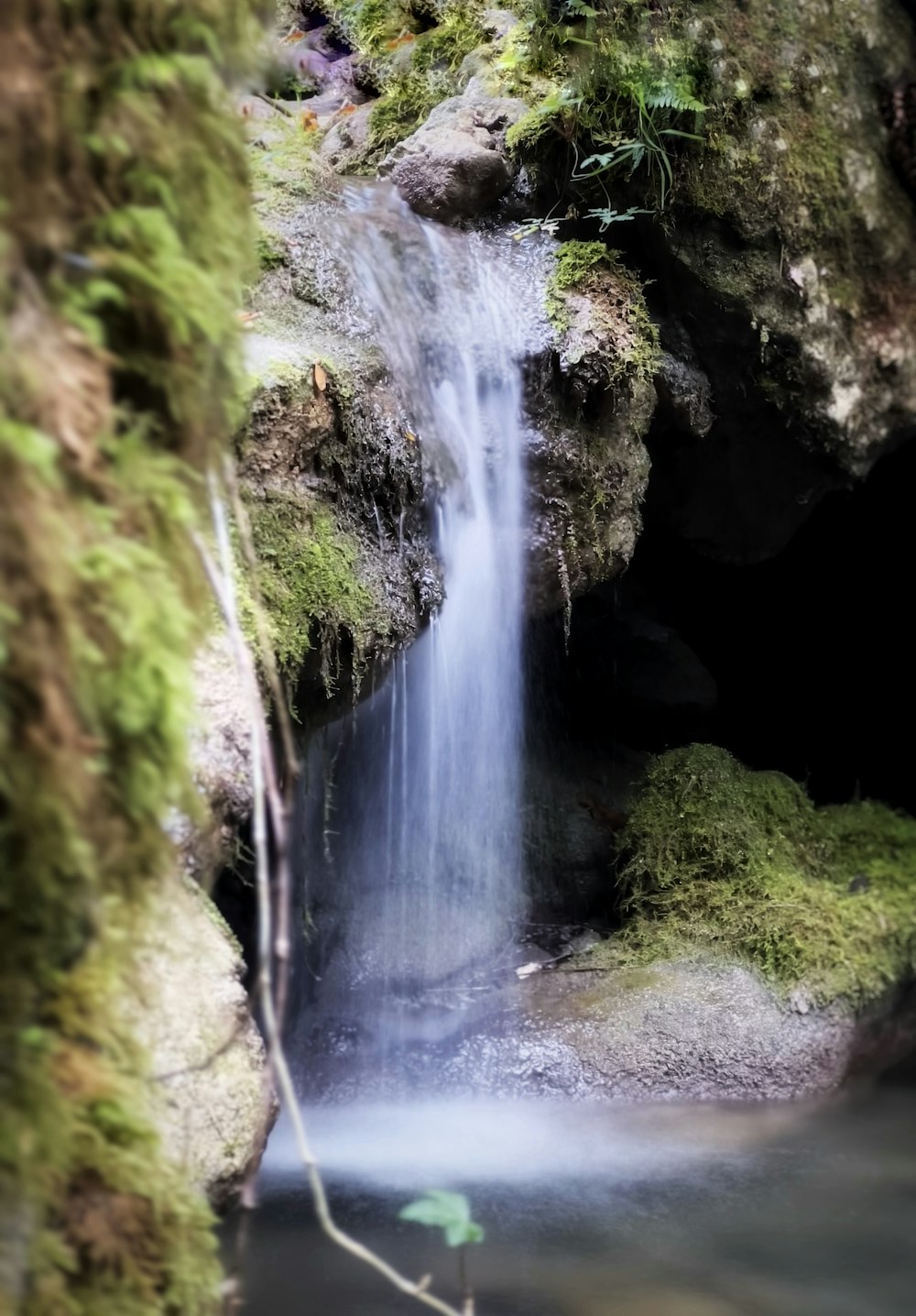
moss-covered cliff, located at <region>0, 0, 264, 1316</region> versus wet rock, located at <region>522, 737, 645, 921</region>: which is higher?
moss-covered cliff, located at <region>0, 0, 264, 1316</region>

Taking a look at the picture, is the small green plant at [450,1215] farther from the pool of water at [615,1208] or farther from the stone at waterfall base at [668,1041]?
the stone at waterfall base at [668,1041]

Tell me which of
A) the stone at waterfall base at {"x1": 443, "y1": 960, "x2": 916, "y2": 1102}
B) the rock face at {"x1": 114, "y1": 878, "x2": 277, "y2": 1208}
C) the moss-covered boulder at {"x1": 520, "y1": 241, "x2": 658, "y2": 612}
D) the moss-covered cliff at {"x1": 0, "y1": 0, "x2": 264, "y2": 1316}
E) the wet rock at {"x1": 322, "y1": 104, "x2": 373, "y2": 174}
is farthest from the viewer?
the wet rock at {"x1": 322, "y1": 104, "x2": 373, "y2": 174}

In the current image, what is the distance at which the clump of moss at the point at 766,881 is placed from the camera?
202 inches

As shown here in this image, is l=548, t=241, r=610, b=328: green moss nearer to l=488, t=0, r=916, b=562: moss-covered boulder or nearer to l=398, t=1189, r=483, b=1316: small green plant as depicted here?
l=488, t=0, r=916, b=562: moss-covered boulder

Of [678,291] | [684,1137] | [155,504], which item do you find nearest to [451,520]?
[678,291]

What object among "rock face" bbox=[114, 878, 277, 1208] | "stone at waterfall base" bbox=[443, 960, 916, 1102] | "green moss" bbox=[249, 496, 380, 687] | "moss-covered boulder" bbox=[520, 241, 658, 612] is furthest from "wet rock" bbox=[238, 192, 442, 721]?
"stone at waterfall base" bbox=[443, 960, 916, 1102]

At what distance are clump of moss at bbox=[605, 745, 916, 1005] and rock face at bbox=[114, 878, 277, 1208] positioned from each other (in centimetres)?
323

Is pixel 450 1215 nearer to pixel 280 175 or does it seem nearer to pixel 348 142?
pixel 280 175

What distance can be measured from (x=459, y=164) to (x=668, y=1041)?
3820 mm

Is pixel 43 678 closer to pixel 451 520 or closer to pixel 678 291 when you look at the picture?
pixel 451 520

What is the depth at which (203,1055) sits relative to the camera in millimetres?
2141

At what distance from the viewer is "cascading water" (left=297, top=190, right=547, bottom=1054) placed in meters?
4.39

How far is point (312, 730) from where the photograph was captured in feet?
13.0

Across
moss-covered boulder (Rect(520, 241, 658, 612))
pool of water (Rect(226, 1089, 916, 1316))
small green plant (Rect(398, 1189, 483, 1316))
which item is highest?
moss-covered boulder (Rect(520, 241, 658, 612))
